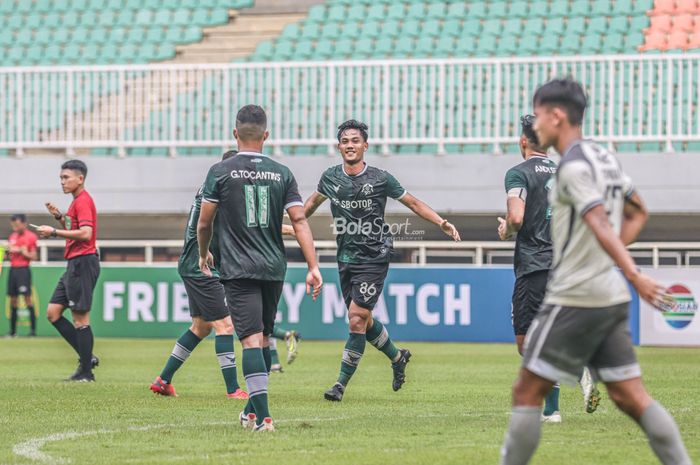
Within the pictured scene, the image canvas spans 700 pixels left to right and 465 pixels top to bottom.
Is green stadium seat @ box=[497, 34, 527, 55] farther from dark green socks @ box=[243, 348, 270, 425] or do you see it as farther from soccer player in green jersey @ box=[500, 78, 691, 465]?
soccer player in green jersey @ box=[500, 78, 691, 465]

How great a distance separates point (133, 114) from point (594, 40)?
821 centimetres

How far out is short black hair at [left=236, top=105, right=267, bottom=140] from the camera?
8289mm

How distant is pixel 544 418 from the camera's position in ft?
29.7

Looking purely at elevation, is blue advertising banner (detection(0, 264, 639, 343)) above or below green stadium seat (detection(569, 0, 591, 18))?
below

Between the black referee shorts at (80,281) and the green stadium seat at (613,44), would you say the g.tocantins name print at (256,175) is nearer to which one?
the black referee shorts at (80,281)

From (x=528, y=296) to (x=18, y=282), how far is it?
14082 millimetres

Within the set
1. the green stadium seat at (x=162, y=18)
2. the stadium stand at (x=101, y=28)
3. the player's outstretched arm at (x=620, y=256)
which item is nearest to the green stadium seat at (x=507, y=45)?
the stadium stand at (x=101, y=28)

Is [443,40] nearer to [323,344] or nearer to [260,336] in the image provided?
[323,344]

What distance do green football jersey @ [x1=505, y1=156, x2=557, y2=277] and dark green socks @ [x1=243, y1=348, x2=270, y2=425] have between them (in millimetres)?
2054

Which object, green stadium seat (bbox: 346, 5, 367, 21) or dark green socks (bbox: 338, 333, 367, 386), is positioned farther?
green stadium seat (bbox: 346, 5, 367, 21)

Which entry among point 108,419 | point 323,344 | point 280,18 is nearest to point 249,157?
point 108,419

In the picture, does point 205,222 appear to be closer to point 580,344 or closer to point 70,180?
point 580,344

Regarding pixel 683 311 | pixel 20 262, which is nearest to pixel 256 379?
pixel 683 311

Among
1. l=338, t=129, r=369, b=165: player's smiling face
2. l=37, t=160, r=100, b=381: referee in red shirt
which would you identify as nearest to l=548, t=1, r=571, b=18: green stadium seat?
l=37, t=160, r=100, b=381: referee in red shirt
